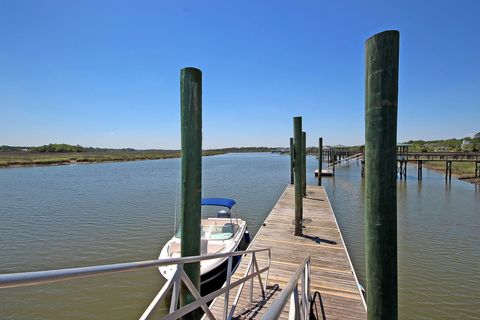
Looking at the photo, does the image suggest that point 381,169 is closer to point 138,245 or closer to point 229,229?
point 229,229

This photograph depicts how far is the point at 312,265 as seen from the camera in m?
6.95

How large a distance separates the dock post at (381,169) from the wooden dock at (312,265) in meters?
2.60

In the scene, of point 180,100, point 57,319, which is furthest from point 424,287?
point 57,319

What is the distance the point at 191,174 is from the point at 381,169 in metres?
2.65

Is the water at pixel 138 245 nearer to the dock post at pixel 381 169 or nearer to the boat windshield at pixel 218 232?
the boat windshield at pixel 218 232

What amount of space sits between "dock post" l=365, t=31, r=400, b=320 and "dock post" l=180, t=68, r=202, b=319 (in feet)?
7.92

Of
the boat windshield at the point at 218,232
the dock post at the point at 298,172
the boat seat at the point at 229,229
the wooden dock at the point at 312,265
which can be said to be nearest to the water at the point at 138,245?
the wooden dock at the point at 312,265

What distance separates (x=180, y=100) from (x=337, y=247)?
7.18 metres

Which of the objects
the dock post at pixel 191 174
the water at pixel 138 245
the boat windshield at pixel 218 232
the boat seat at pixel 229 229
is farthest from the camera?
the boat seat at pixel 229 229

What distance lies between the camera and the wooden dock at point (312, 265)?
4969mm

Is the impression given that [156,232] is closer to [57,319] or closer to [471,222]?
[57,319]

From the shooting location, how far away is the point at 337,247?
8.18 meters

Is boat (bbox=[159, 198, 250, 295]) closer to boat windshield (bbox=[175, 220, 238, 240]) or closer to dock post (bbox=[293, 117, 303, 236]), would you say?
boat windshield (bbox=[175, 220, 238, 240])

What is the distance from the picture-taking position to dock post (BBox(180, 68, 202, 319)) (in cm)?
385
